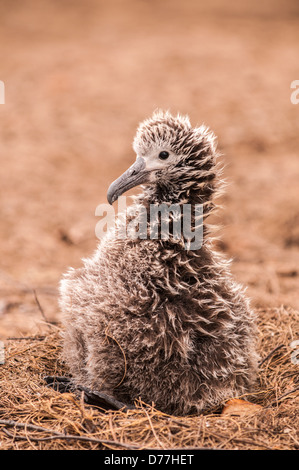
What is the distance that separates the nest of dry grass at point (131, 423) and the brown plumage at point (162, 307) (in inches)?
6.8

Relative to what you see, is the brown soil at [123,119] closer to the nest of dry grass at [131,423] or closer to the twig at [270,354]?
the twig at [270,354]

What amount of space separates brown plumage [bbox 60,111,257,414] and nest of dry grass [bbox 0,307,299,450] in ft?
0.56

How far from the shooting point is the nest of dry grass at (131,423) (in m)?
3.30

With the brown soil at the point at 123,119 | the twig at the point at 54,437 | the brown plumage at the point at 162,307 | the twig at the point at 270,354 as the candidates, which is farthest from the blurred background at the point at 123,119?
the twig at the point at 54,437

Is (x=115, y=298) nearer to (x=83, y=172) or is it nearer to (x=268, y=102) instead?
(x=83, y=172)

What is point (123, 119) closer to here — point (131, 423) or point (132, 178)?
point (132, 178)

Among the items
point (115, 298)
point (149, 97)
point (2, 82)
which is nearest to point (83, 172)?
point (149, 97)

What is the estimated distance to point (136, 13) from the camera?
1830cm

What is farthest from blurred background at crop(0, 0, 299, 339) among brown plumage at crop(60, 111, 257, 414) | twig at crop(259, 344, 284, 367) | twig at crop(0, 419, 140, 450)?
twig at crop(0, 419, 140, 450)

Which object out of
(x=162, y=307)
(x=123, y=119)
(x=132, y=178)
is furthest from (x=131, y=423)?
(x=123, y=119)
